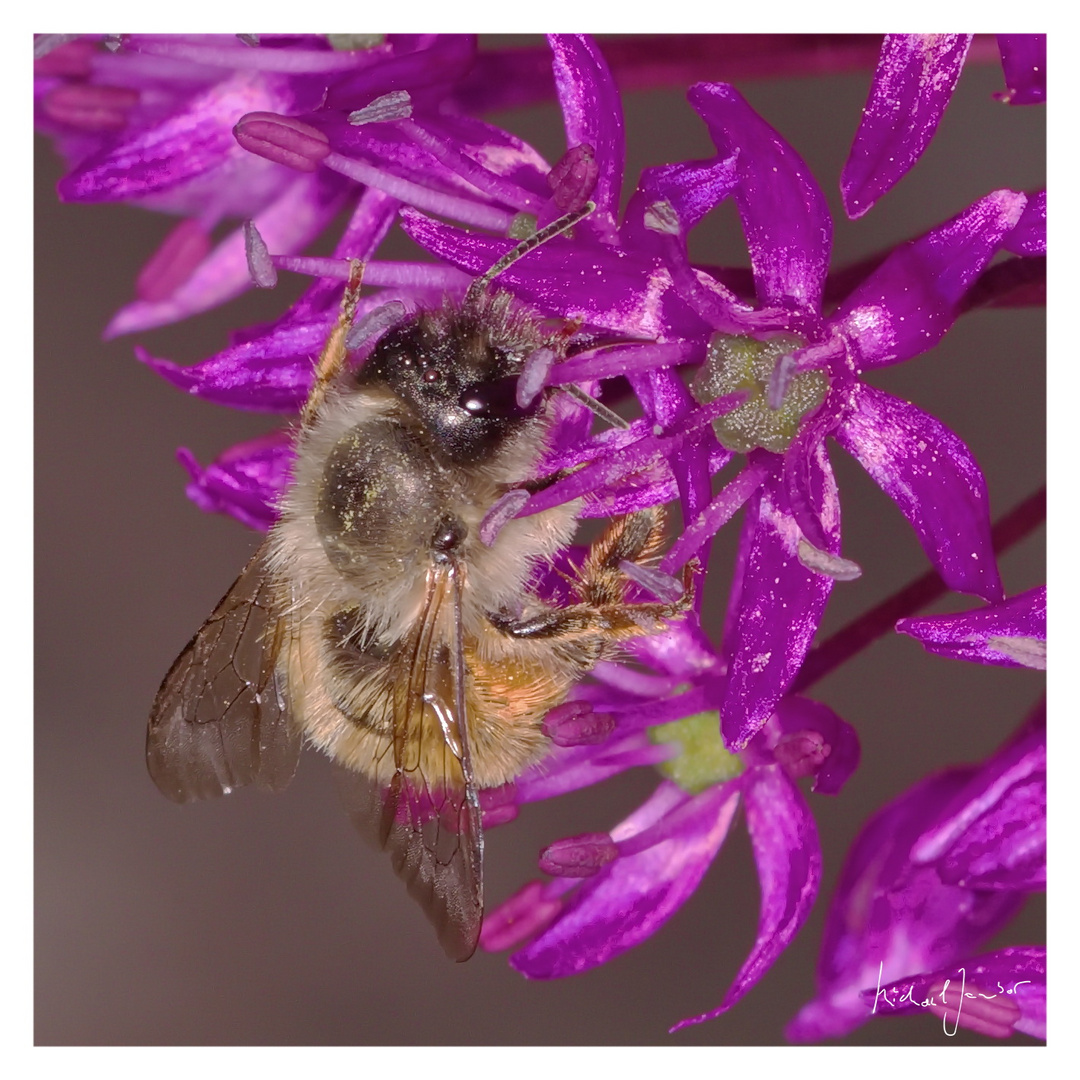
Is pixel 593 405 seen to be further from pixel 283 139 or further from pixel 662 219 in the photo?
pixel 283 139

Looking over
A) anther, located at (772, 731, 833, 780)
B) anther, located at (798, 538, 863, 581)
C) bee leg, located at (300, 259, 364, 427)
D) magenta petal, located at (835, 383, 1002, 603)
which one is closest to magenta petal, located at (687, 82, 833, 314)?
magenta petal, located at (835, 383, 1002, 603)

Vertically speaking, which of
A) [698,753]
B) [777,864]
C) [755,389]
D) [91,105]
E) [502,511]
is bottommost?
[777,864]

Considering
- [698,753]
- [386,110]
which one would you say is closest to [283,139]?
[386,110]

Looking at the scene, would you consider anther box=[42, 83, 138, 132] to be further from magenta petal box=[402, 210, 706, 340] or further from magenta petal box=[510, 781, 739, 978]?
magenta petal box=[510, 781, 739, 978]

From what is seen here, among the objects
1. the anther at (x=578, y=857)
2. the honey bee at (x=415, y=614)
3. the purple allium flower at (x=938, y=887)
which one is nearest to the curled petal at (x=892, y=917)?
the purple allium flower at (x=938, y=887)

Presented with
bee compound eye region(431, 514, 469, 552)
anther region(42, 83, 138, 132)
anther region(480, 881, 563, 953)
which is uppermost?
anther region(42, 83, 138, 132)

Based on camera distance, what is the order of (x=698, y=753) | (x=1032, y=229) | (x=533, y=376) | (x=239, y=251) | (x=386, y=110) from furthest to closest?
(x=239, y=251) → (x=698, y=753) → (x=386, y=110) → (x=1032, y=229) → (x=533, y=376)

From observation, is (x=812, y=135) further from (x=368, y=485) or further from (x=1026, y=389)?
(x=368, y=485)
